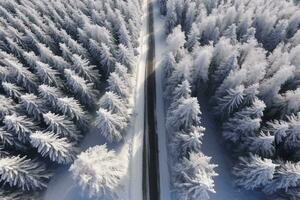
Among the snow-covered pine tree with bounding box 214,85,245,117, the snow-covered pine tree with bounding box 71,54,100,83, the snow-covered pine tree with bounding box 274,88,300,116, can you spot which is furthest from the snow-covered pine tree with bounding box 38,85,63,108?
the snow-covered pine tree with bounding box 274,88,300,116

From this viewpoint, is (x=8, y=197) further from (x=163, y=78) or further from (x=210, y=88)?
(x=210, y=88)

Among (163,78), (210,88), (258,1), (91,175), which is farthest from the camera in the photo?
(258,1)

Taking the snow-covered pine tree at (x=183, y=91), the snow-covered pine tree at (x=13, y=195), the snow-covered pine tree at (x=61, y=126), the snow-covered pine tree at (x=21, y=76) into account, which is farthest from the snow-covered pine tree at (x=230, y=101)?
the snow-covered pine tree at (x=13, y=195)

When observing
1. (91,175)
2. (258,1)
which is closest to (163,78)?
(91,175)

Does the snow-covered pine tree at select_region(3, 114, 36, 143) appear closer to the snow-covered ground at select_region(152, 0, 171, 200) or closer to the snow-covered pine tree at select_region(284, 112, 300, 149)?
the snow-covered ground at select_region(152, 0, 171, 200)

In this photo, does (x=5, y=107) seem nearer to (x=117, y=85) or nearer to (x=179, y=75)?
(x=117, y=85)

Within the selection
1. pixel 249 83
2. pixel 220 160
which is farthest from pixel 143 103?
pixel 249 83
